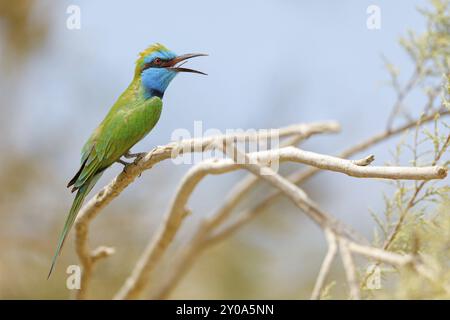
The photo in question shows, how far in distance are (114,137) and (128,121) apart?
0.30 feet

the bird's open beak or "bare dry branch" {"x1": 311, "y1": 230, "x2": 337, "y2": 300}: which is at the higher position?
the bird's open beak

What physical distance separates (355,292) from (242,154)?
0.50 metres

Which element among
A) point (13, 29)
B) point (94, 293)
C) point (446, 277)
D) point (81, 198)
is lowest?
point (94, 293)

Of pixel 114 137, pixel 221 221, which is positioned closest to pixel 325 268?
pixel 114 137

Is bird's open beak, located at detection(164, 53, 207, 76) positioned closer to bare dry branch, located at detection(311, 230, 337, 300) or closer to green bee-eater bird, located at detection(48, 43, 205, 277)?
green bee-eater bird, located at detection(48, 43, 205, 277)

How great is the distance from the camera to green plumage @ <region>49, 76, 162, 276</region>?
7.21 ft

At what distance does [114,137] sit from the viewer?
228 centimetres

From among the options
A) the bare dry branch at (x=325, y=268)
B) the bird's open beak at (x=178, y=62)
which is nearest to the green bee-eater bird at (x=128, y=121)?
the bird's open beak at (x=178, y=62)

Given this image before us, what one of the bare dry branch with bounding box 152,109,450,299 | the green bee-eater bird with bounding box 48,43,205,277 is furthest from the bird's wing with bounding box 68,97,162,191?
the bare dry branch with bounding box 152,109,450,299

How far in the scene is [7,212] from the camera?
401cm

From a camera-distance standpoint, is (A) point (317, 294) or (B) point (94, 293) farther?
(B) point (94, 293)

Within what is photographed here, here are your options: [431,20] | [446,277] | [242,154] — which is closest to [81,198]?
[242,154]

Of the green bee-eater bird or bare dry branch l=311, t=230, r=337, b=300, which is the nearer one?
bare dry branch l=311, t=230, r=337, b=300
